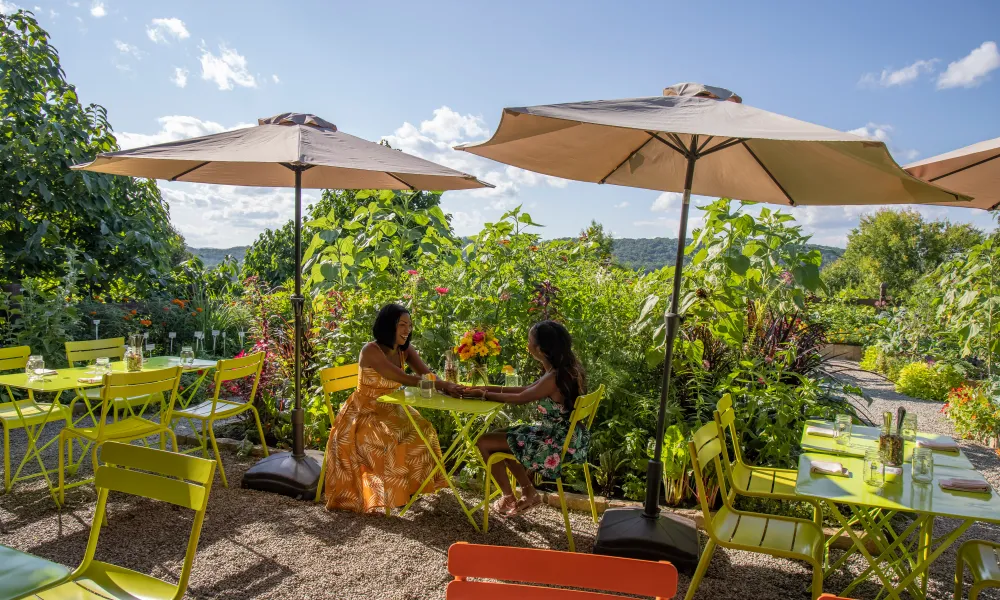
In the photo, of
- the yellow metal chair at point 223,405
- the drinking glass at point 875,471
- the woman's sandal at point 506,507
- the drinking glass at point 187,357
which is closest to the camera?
the drinking glass at point 875,471

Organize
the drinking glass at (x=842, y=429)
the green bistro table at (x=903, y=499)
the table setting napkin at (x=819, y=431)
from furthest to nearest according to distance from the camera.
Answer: the table setting napkin at (x=819, y=431) → the drinking glass at (x=842, y=429) → the green bistro table at (x=903, y=499)

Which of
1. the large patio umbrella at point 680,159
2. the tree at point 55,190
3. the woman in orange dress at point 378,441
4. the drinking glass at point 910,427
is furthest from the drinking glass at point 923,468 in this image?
the tree at point 55,190

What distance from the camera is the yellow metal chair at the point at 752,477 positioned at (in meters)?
3.14

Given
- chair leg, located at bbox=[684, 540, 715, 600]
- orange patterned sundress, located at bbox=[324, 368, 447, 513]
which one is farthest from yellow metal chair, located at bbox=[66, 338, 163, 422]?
chair leg, located at bbox=[684, 540, 715, 600]

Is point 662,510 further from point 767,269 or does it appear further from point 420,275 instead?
point 420,275

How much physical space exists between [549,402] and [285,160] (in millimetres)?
1987

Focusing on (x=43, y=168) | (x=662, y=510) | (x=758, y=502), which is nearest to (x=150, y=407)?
(x=43, y=168)

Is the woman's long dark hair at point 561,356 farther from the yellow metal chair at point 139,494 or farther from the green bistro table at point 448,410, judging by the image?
the yellow metal chair at point 139,494

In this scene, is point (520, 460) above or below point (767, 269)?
below

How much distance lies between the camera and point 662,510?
3984mm

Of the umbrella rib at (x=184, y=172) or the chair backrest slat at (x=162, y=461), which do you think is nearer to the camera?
the chair backrest slat at (x=162, y=461)

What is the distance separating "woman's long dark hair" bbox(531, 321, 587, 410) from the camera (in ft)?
12.3

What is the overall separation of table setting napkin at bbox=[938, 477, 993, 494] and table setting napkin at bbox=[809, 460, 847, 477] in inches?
14.5

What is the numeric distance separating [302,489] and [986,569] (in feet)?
12.0
